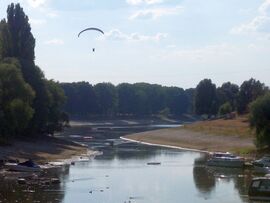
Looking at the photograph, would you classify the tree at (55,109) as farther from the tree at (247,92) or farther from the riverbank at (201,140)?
the tree at (247,92)

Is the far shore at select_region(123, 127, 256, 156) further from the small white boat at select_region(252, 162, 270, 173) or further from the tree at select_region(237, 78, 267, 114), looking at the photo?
the tree at select_region(237, 78, 267, 114)

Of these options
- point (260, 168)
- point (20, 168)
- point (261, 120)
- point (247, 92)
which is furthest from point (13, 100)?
point (247, 92)

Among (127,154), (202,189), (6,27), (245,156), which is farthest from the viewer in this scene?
(6,27)

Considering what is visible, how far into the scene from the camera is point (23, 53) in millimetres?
108438

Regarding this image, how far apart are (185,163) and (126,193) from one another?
30.4 meters

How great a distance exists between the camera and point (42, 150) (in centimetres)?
9481

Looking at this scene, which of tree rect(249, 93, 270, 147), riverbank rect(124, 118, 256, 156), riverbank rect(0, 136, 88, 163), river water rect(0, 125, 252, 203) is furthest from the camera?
riverbank rect(124, 118, 256, 156)

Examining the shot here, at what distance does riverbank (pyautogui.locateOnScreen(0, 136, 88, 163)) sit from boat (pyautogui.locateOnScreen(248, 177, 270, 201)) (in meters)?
33.9

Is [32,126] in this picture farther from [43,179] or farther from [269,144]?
[43,179]

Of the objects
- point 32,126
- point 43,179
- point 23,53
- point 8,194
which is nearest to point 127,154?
point 32,126

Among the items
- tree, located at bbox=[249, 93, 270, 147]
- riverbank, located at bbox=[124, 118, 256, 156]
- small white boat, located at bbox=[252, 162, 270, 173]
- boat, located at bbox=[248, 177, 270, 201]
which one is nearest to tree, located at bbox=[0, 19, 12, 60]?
riverbank, located at bbox=[124, 118, 256, 156]

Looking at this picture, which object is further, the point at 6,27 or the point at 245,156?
the point at 6,27

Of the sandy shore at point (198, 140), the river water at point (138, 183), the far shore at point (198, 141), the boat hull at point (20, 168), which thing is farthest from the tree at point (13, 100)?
the sandy shore at point (198, 140)

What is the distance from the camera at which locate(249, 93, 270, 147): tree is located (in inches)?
3546
